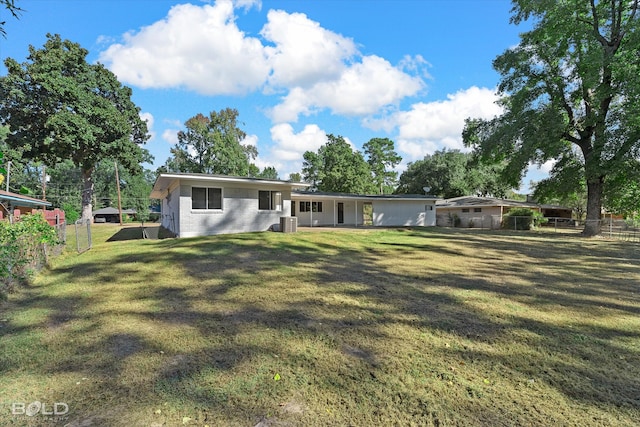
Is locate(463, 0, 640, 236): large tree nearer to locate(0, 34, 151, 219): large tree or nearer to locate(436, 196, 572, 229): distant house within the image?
locate(436, 196, 572, 229): distant house

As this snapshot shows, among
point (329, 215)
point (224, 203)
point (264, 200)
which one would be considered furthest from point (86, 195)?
point (264, 200)

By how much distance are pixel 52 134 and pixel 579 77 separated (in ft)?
121

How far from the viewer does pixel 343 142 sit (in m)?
40.9

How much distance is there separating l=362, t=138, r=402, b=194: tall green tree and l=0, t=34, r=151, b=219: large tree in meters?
31.2

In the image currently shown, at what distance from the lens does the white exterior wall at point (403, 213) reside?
25.4 meters

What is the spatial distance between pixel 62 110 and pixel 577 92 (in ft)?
120

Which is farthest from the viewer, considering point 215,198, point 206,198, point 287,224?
point 287,224

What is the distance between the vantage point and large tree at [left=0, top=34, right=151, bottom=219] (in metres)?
25.0

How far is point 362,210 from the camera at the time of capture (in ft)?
86.6

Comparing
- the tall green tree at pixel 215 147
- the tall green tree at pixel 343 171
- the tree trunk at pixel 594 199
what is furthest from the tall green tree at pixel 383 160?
the tree trunk at pixel 594 199

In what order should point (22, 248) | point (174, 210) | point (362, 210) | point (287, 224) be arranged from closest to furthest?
point (22, 248), point (287, 224), point (174, 210), point (362, 210)

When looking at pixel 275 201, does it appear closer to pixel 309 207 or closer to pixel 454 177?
pixel 309 207

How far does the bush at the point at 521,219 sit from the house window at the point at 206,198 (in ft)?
75.7

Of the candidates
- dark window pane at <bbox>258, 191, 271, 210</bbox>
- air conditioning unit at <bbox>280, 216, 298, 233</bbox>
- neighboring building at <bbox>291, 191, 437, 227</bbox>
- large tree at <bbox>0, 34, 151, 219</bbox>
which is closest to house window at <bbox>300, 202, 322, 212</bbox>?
neighboring building at <bbox>291, 191, 437, 227</bbox>
